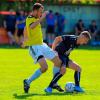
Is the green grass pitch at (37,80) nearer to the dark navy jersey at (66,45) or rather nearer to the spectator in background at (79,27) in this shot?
the dark navy jersey at (66,45)

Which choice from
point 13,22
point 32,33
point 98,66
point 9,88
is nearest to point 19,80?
Answer: point 9,88

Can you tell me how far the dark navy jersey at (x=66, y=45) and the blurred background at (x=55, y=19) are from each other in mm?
18815

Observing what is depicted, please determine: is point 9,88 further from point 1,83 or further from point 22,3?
point 22,3

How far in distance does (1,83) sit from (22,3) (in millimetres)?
21819

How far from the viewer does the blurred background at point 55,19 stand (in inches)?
1313

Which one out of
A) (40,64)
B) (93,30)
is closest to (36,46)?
(40,64)

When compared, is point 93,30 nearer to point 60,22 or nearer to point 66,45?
point 60,22

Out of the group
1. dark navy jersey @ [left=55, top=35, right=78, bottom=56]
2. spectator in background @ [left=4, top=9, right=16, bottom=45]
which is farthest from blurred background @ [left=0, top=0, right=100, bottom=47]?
dark navy jersey @ [left=55, top=35, right=78, bottom=56]

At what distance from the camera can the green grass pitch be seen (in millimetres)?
12527

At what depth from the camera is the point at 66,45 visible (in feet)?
45.0

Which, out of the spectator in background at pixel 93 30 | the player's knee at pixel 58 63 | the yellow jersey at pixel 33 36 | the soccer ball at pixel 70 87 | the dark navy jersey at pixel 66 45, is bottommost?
the spectator in background at pixel 93 30

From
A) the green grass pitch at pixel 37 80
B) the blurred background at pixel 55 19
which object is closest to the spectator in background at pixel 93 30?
the blurred background at pixel 55 19

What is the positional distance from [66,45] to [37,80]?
2947 mm

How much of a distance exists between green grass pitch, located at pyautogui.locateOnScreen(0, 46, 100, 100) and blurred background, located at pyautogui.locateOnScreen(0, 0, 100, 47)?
18.9ft
